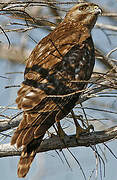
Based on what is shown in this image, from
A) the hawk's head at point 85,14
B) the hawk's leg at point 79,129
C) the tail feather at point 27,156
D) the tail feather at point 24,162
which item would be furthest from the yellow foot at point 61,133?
the hawk's head at point 85,14

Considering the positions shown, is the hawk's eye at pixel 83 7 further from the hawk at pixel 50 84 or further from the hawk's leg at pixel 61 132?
the hawk's leg at pixel 61 132

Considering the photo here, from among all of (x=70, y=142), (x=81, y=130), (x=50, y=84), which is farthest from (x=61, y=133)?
(x=50, y=84)

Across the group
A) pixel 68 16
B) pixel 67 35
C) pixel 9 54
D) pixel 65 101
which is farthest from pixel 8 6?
pixel 9 54

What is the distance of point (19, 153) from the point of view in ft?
16.2

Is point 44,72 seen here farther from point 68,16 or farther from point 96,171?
point 68,16

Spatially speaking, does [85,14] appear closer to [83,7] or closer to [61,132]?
[83,7]

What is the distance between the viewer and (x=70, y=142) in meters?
5.37

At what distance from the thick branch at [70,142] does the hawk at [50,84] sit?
0.53 feet

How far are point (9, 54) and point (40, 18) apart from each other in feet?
17.1

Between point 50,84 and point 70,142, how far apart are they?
30.8 inches

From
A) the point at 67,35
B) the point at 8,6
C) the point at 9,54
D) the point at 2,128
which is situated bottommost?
the point at 9,54

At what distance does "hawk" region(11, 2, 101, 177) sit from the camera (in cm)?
485

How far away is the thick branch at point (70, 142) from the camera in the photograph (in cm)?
476

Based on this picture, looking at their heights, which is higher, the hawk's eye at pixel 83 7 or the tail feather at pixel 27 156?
the hawk's eye at pixel 83 7
